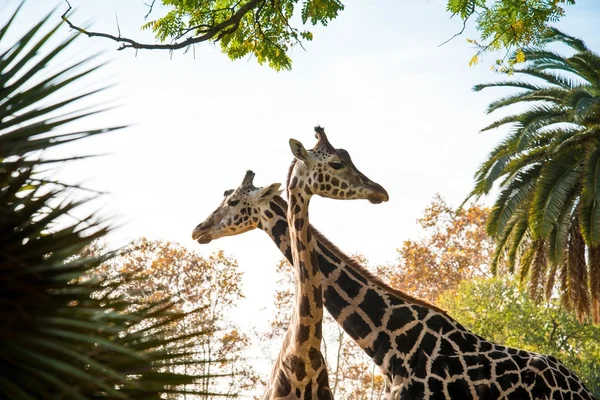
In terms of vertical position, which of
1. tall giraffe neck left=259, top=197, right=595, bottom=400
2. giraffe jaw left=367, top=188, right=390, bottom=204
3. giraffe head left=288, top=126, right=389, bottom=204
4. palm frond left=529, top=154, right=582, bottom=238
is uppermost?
palm frond left=529, top=154, right=582, bottom=238

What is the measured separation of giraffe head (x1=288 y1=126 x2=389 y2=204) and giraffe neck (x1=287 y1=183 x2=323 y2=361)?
0.18 metres

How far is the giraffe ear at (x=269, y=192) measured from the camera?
9391mm

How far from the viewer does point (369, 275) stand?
8695mm

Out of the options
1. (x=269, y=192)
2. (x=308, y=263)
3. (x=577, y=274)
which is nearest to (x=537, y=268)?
(x=577, y=274)

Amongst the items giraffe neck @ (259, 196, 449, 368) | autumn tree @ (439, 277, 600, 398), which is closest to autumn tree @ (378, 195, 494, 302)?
autumn tree @ (439, 277, 600, 398)

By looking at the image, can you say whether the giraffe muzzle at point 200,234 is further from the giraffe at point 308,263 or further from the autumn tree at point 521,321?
the autumn tree at point 521,321

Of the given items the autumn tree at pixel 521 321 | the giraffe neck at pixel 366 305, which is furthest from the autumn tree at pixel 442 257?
the giraffe neck at pixel 366 305

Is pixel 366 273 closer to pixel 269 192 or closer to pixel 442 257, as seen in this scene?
pixel 269 192

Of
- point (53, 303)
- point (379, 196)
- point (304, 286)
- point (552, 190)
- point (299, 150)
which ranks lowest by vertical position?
point (53, 303)

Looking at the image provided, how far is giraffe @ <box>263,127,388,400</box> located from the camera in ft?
25.3

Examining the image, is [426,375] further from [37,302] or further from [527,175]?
[527,175]

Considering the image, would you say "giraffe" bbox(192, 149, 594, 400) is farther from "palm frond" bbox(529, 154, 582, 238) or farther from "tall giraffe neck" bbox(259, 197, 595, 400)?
"palm frond" bbox(529, 154, 582, 238)

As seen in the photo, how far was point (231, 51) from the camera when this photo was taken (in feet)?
29.2

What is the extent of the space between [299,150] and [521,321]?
14701mm
